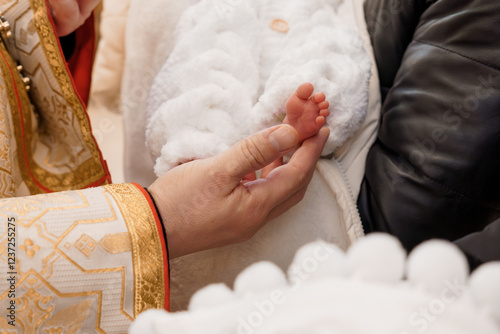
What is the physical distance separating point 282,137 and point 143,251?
7.9 inches

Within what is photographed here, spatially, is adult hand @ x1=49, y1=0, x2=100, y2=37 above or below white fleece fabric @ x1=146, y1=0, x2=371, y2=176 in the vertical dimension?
above

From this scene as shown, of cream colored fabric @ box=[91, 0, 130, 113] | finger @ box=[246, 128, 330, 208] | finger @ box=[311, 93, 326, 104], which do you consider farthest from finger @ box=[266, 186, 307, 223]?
cream colored fabric @ box=[91, 0, 130, 113]

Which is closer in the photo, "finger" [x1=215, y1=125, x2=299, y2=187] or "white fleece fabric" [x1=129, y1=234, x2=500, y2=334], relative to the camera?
"white fleece fabric" [x1=129, y1=234, x2=500, y2=334]

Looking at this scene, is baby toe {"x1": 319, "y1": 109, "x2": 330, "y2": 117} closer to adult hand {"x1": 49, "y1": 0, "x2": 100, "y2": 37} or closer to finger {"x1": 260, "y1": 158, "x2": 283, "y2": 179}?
finger {"x1": 260, "y1": 158, "x2": 283, "y2": 179}

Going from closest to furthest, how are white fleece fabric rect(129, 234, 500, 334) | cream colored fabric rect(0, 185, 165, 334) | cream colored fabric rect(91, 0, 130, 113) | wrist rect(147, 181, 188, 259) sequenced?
1. white fleece fabric rect(129, 234, 500, 334)
2. cream colored fabric rect(0, 185, 165, 334)
3. wrist rect(147, 181, 188, 259)
4. cream colored fabric rect(91, 0, 130, 113)

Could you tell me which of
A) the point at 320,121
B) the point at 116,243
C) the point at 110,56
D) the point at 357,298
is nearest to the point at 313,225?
the point at 320,121

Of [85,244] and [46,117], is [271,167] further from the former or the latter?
[46,117]

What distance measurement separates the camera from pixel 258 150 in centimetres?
52

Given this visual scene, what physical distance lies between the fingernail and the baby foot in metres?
0.07

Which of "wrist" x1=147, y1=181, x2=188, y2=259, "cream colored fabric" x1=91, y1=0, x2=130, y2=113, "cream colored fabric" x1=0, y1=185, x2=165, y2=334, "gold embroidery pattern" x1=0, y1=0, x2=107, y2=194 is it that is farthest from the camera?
"cream colored fabric" x1=91, y1=0, x2=130, y2=113

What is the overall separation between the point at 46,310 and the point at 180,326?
0.25 metres

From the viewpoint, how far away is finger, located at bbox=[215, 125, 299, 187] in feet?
1.69

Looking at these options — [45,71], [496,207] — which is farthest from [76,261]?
[496,207]

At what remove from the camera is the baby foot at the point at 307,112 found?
22.6 inches
